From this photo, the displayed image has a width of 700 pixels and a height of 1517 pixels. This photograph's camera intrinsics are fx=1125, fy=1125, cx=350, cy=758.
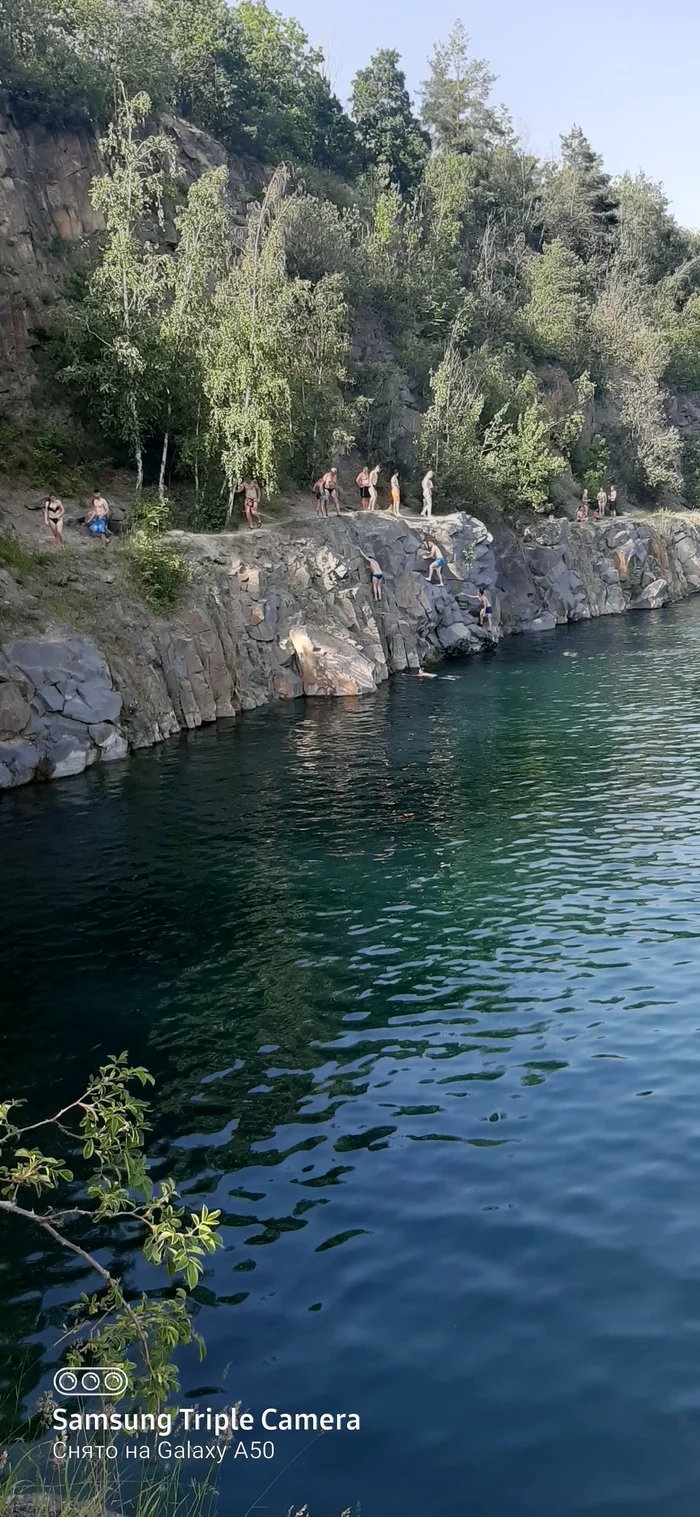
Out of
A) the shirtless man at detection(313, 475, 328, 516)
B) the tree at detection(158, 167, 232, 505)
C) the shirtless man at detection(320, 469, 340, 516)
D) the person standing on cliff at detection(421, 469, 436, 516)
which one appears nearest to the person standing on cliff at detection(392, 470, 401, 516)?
the person standing on cliff at detection(421, 469, 436, 516)

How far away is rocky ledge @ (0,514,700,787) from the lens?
3191 centimetres

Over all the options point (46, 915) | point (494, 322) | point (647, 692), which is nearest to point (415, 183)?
point (494, 322)

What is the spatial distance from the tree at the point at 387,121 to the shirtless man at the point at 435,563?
58.1 m

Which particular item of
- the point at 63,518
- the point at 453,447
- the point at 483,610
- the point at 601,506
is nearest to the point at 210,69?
the point at 453,447

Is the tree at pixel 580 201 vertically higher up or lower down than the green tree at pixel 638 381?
higher up

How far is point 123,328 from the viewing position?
42906 mm

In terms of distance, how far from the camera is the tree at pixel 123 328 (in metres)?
42.6

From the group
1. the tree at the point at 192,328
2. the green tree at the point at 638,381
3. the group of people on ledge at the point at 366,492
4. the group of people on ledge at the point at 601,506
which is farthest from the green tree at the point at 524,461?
the tree at the point at 192,328

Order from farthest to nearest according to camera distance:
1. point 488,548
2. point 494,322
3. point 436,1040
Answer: point 494,322 → point 488,548 → point 436,1040

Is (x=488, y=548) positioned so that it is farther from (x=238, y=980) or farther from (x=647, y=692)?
(x=238, y=980)

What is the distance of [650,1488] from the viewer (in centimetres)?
740

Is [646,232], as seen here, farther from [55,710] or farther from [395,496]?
[55,710]

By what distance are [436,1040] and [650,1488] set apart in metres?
6.99

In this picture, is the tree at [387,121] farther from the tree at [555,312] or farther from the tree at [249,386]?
the tree at [249,386]
